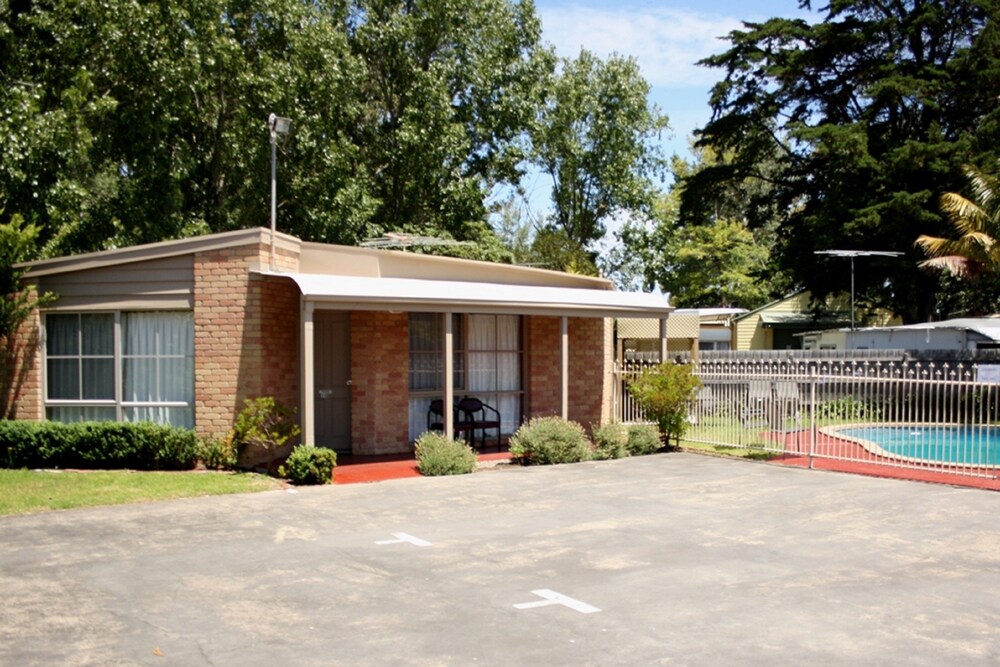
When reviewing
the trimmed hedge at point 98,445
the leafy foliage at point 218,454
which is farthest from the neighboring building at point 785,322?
the trimmed hedge at point 98,445

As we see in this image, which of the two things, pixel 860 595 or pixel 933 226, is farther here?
pixel 933 226

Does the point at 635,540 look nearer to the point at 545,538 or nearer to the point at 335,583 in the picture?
the point at 545,538

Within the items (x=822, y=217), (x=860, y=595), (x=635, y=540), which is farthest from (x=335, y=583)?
(x=822, y=217)

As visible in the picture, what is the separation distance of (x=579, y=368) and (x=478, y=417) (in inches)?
112

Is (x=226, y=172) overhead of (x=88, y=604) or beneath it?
overhead

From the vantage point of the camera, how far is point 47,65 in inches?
930

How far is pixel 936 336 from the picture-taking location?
2648cm

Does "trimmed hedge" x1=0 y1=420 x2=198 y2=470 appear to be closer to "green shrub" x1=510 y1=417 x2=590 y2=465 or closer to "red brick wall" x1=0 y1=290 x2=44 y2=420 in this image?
"red brick wall" x1=0 y1=290 x2=44 y2=420

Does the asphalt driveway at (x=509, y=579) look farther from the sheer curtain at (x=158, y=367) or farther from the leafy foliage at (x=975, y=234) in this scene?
the leafy foliage at (x=975, y=234)

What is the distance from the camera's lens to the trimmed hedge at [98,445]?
45.5 feet

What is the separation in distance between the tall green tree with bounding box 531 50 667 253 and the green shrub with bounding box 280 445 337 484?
1139 inches

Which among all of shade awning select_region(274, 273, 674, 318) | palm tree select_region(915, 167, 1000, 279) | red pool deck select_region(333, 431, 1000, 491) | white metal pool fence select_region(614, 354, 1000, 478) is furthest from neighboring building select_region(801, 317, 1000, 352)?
shade awning select_region(274, 273, 674, 318)

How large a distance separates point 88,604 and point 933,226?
30.3 metres

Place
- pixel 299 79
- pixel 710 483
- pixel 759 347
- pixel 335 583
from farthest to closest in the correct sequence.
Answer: pixel 759 347, pixel 299 79, pixel 710 483, pixel 335 583
